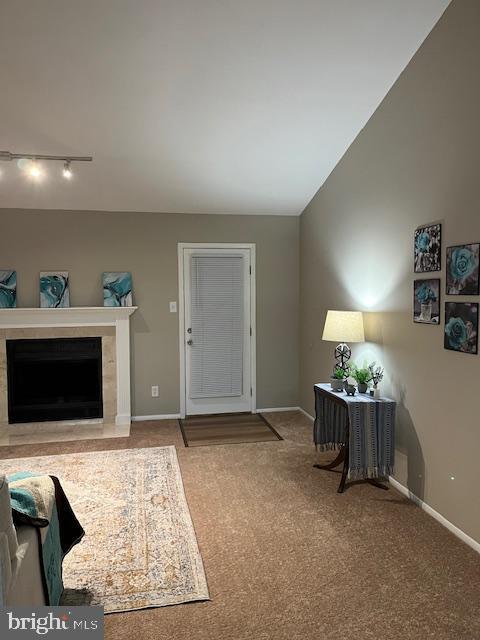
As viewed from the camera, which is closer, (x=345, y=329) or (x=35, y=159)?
(x=345, y=329)

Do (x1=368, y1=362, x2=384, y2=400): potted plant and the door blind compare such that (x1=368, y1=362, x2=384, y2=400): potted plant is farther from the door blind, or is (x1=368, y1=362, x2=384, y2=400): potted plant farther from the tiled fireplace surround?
the tiled fireplace surround

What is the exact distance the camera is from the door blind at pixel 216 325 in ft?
17.8

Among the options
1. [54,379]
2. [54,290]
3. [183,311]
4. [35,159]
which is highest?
[35,159]

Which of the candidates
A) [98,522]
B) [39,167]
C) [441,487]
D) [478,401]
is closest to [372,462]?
[441,487]

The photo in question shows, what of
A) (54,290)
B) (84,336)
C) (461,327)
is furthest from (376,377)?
(54,290)

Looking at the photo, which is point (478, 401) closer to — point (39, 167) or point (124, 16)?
point (124, 16)

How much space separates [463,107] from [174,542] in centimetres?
288

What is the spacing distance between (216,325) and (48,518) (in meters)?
3.56

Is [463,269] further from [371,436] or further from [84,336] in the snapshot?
[84,336]

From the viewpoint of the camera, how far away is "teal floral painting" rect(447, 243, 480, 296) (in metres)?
2.68

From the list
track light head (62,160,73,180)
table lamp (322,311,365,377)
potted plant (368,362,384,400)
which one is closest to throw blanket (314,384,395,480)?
potted plant (368,362,384,400)

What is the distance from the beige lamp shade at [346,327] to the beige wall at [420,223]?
12 centimetres

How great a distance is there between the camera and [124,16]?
110 inches

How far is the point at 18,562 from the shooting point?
1.72m
